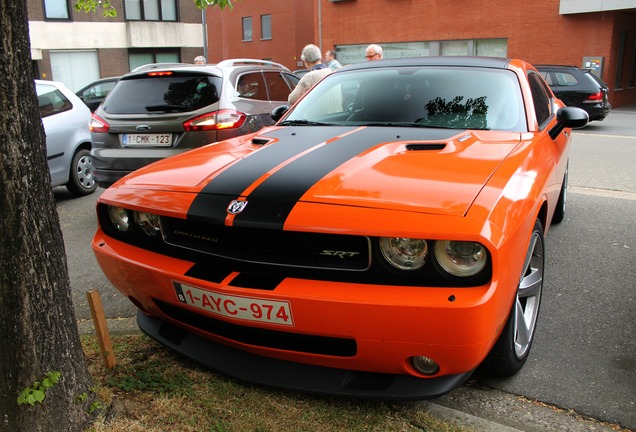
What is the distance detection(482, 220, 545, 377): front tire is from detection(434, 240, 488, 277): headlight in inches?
20.2

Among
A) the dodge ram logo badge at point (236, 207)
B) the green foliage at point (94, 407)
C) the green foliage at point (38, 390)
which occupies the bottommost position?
the green foliage at point (94, 407)

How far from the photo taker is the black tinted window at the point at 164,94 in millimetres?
5922

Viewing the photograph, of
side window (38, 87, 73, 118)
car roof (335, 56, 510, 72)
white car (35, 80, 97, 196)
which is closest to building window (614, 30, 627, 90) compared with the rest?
white car (35, 80, 97, 196)

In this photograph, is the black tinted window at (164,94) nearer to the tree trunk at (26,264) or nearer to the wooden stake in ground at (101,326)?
the wooden stake in ground at (101,326)

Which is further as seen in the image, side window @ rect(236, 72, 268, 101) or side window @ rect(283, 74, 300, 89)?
A: side window @ rect(283, 74, 300, 89)

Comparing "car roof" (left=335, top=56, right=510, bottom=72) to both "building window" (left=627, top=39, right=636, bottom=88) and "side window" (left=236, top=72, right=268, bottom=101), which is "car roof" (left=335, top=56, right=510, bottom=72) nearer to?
"side window" (left=236, top=72, right=268, bottom=101)

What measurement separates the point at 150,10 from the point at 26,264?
33974 mm

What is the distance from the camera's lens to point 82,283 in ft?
14.7

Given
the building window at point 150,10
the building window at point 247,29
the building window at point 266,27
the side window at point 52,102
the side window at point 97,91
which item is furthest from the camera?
the building window at point 247,29

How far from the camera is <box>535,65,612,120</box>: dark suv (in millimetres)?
15406

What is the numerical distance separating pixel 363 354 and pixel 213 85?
4.38 m

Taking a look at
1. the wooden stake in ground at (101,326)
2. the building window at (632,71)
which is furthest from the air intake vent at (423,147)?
the building window at (632,71)

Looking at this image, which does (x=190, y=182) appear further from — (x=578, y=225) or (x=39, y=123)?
(x=578, y=225)

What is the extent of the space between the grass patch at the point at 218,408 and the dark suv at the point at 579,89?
1473 centimetres
